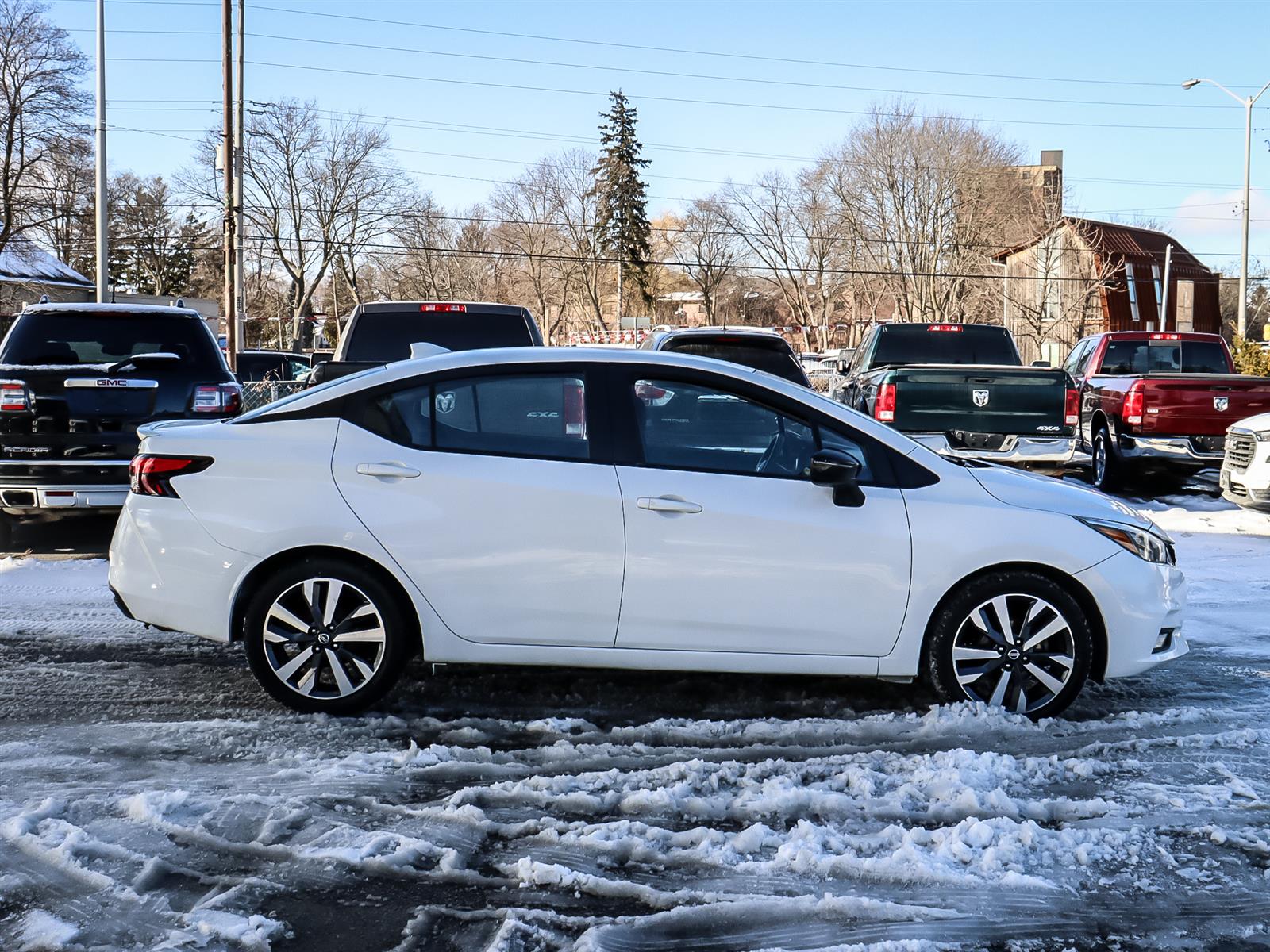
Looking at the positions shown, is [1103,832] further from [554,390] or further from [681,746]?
[554,390]

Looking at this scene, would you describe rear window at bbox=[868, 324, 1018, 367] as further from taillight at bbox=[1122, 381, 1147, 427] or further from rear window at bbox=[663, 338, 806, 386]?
rear window at bbox=[663, 338, 806, 386]

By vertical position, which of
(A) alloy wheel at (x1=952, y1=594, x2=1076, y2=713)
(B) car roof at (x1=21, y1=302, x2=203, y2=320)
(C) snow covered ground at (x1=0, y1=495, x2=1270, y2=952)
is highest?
(B) car roof at (x1=21, y1=302, x2=203, y2=320)

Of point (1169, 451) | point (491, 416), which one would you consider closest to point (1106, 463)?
point (1169, 451)

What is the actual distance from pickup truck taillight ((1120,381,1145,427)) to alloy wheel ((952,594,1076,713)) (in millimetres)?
9242

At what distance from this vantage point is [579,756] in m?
4.95

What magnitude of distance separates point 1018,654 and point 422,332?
294 inches

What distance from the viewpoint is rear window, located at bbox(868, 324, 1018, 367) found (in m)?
15.9

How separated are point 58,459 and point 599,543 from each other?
5.78 metres

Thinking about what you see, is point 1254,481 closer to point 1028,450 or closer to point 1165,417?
point 1028,450

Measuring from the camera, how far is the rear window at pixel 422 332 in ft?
38.0

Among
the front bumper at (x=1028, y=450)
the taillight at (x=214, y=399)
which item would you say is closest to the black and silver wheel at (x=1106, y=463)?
the front bumper at (x=1028, y=450)

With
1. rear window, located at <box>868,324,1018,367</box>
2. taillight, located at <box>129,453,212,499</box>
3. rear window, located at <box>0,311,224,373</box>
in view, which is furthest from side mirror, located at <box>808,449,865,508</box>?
rear window, located at <box>868,324,1018,367</box>

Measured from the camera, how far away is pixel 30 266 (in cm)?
5384

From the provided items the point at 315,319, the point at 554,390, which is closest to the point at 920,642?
the point at 554,390
